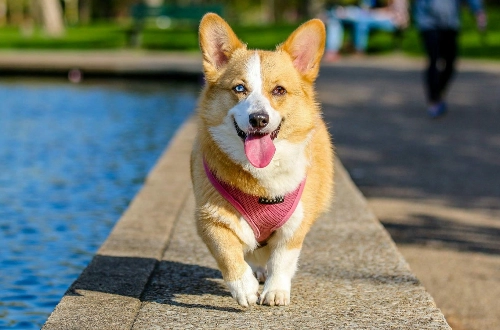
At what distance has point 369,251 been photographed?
5.58 m

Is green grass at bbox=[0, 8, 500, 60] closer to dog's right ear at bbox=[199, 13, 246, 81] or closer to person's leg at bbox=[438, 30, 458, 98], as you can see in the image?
person's leg at bbox=[438, 30, 458, 98]

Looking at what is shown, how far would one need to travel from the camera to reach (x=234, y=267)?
A: 4.23 m

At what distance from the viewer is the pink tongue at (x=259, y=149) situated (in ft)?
14.0

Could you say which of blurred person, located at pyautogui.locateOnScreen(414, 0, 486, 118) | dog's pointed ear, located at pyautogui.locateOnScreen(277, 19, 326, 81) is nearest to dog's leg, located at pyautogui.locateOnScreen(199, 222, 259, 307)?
dog's pointed ear, located at pyautogui.locateOnScreen(277, 19, 326, 81)

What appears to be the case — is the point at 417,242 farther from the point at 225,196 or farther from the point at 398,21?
the point at 398,21

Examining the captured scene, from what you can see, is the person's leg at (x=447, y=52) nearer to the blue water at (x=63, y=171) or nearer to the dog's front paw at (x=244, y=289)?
the blue water at (x=63, y=171)

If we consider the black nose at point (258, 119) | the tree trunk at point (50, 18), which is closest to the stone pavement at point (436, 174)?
the black nose at point (258, 119)

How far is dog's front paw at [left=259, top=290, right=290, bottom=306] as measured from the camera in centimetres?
441

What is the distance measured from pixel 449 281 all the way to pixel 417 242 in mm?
919

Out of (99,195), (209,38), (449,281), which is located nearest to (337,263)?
→ (449,281)

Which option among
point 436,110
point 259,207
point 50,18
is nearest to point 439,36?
point 436,110

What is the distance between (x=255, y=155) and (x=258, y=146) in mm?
46

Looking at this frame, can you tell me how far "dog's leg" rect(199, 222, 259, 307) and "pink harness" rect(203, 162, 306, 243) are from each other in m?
0.15

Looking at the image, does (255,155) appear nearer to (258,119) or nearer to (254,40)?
(258,119)
